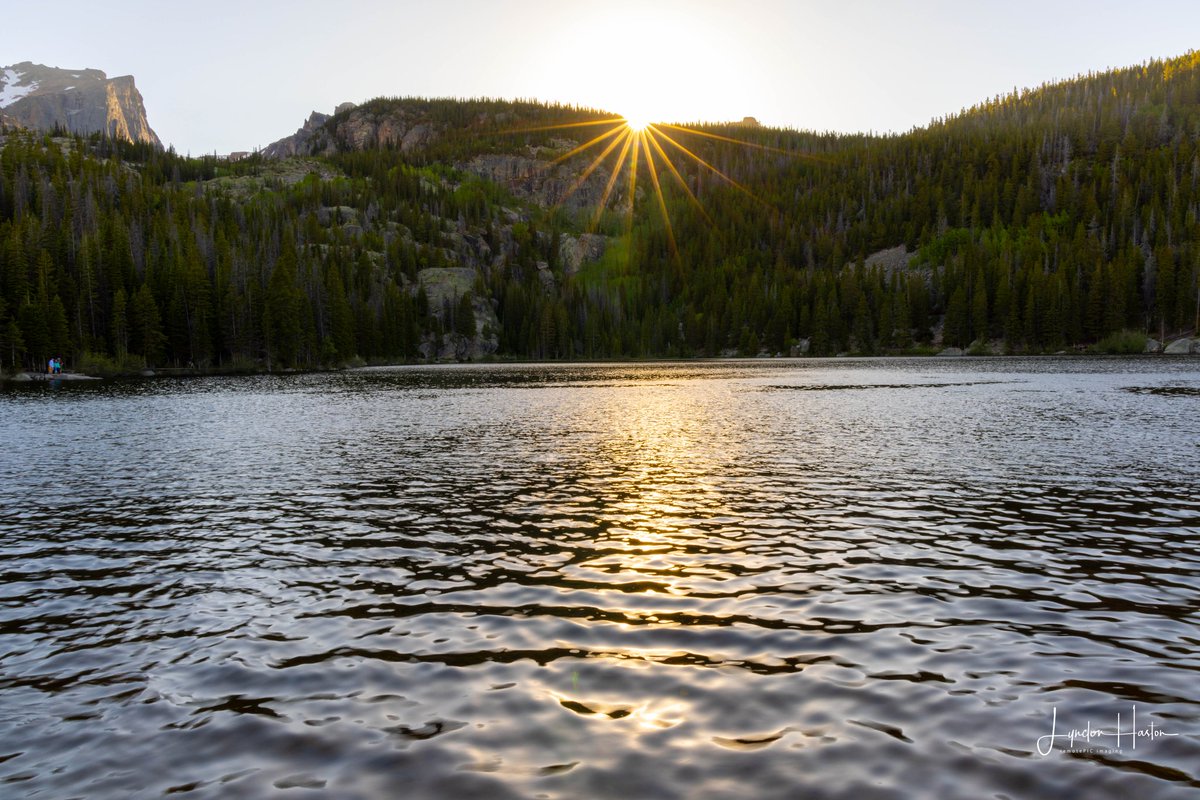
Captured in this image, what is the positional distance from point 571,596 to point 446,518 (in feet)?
30.1

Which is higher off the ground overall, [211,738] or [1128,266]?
[1128,266]

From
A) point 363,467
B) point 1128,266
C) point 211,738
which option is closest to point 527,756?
point 211,738

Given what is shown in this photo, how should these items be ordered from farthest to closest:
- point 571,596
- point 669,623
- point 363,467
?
point 363,467, point 571,596, point 669,623

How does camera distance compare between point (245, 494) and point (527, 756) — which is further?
point (245, 494)

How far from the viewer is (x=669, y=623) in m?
14.0

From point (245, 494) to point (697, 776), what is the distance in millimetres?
24542

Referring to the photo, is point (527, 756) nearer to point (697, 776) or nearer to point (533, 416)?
point (697, 776)

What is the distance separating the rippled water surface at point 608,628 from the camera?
29.7ft

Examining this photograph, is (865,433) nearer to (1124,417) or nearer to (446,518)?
(1124,417)

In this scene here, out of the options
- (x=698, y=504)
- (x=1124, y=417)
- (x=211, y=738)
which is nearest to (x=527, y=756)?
(x=211, y=738)

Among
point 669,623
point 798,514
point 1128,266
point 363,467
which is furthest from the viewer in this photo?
point 1128,266

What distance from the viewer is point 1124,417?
47.6 metres

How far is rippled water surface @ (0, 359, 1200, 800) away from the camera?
9047 millimetres

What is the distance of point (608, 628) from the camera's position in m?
13.8
